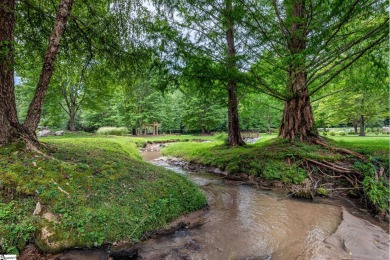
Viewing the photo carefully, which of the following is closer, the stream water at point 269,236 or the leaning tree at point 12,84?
the stream water at point 269,236

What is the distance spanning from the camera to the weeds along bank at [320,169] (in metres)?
4.34

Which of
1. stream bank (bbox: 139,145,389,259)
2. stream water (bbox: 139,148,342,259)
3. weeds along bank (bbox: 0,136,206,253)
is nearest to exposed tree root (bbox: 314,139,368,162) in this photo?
stream bank (bbox: 139,145,389,259)

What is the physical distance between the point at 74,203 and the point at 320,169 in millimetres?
5817

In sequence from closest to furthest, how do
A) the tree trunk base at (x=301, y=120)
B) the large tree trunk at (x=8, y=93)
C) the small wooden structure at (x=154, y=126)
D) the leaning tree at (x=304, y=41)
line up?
the large tree trunk at (x=8, y=93) → the leaning tree at (x=304, y=41) → the tree trunk base at (x=301, y=120) → the small wooden structure at (x=154, y=126)

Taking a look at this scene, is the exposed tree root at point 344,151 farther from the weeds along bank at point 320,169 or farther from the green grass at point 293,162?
the green grass at point 293,162

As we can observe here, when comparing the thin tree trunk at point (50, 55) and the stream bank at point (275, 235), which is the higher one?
the thin tree trunk at point (50, 55)

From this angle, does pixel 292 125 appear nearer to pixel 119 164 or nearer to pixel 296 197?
pixel 296 197

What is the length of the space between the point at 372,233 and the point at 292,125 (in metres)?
4.83

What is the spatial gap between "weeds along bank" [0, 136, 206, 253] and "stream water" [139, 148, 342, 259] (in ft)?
1.51

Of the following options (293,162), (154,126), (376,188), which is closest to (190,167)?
(293,162)

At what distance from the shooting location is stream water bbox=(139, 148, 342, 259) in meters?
2.59

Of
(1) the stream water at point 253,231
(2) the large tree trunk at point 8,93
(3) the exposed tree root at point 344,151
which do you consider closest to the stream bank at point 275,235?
(1) the stream water at point 253,231

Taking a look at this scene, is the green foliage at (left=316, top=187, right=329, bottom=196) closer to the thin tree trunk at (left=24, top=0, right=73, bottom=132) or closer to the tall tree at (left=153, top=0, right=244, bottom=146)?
the tall tree at (left=153, top=0, right=244, bottom=146)

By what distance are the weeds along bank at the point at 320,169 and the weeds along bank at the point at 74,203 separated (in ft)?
9.92
